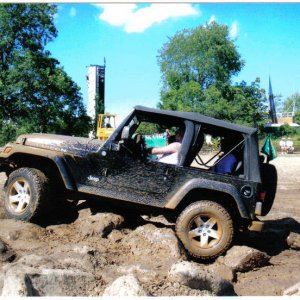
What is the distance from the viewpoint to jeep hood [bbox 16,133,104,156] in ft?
22.1

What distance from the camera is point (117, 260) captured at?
18.9ft

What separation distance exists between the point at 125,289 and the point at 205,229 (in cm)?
264

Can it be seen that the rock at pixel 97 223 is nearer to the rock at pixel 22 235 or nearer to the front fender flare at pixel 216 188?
the rock at pixel 22 235

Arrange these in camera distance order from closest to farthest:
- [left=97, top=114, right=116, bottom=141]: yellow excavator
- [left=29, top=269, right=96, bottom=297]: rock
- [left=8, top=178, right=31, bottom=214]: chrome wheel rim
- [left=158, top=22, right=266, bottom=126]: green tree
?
[left=29, top=269, right=96, bottom=297]: rock, [left=8, top=178, right=31, bottom=214]: chrome wheel rim, [left=97, top=114, right=116, bottom=141]: yellow excavator, [left=158, top=22, right=266, bottom=126]: green tree

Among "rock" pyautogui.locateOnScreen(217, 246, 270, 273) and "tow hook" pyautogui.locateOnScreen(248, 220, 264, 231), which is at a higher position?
"tow hook" pyautogui.locateOnScreen(248, 220, 264, 231)

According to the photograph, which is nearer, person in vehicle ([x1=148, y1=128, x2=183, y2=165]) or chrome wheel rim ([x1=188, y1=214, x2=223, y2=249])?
chrome wheel rim ([x1=188, y1=214, x2=223, y2=249])

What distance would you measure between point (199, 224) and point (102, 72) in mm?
60156

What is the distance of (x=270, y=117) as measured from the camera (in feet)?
217

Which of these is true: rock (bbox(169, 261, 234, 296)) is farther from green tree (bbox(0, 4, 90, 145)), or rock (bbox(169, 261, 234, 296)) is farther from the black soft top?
green tree (bbox(0, 4, 90, 145))

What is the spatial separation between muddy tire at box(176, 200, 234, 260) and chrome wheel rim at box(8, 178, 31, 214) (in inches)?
85.4

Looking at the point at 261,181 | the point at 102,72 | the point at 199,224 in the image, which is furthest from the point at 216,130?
the point at 102,72

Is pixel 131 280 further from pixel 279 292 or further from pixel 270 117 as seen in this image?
pixel 270 117

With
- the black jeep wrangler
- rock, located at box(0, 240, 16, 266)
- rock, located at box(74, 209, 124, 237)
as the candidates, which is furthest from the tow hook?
rock, located at box(0, 240, 16, 266)

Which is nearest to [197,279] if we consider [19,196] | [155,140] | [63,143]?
[155,140]
